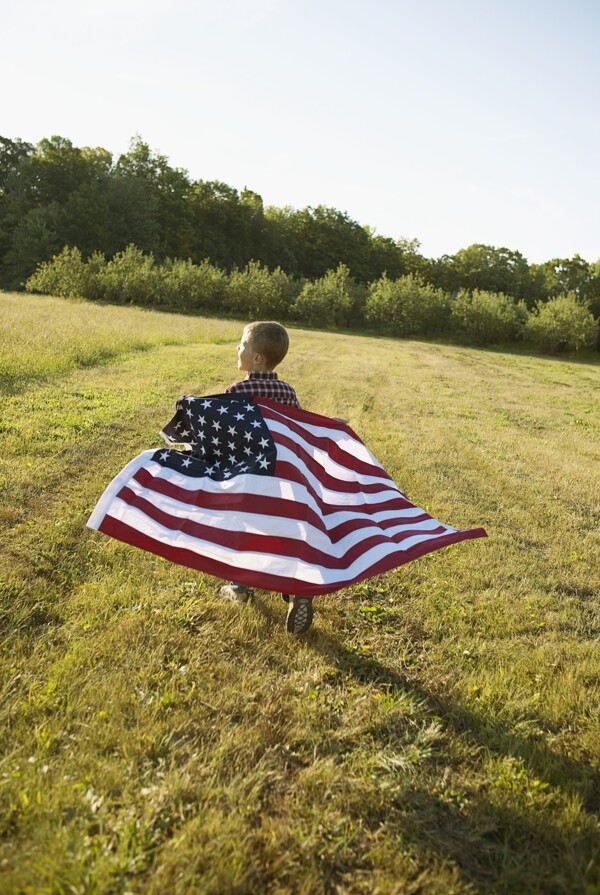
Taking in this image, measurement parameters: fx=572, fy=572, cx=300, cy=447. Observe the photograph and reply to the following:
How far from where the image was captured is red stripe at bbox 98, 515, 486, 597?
326 centimetres

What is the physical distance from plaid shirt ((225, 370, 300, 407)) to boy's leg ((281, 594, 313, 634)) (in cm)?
153

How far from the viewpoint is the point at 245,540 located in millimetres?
3527

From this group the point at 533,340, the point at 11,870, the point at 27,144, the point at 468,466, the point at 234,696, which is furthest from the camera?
the point at 27,144

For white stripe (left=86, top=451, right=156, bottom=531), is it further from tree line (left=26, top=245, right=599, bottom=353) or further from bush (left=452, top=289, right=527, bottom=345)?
bush (left=452, top=289, right=527, bottom=345)

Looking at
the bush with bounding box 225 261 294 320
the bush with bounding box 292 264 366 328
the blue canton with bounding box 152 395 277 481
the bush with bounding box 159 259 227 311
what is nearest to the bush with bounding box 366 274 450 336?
the bush with bounding box 292 264 366 328

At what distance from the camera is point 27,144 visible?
68.9m

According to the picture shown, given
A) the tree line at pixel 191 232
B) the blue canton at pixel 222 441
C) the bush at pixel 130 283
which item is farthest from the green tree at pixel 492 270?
the blue canton at pixel 222 441

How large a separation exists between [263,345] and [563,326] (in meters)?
47.2

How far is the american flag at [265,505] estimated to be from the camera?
11.3 ft

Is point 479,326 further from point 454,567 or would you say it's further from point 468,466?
point 454,567

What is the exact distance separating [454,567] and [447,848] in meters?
2.90

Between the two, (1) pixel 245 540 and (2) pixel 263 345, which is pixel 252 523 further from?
(2) pixel 263 345

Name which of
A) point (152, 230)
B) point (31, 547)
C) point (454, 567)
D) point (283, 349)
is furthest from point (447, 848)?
point (152, 230)

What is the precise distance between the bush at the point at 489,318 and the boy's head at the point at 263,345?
1863 inches
